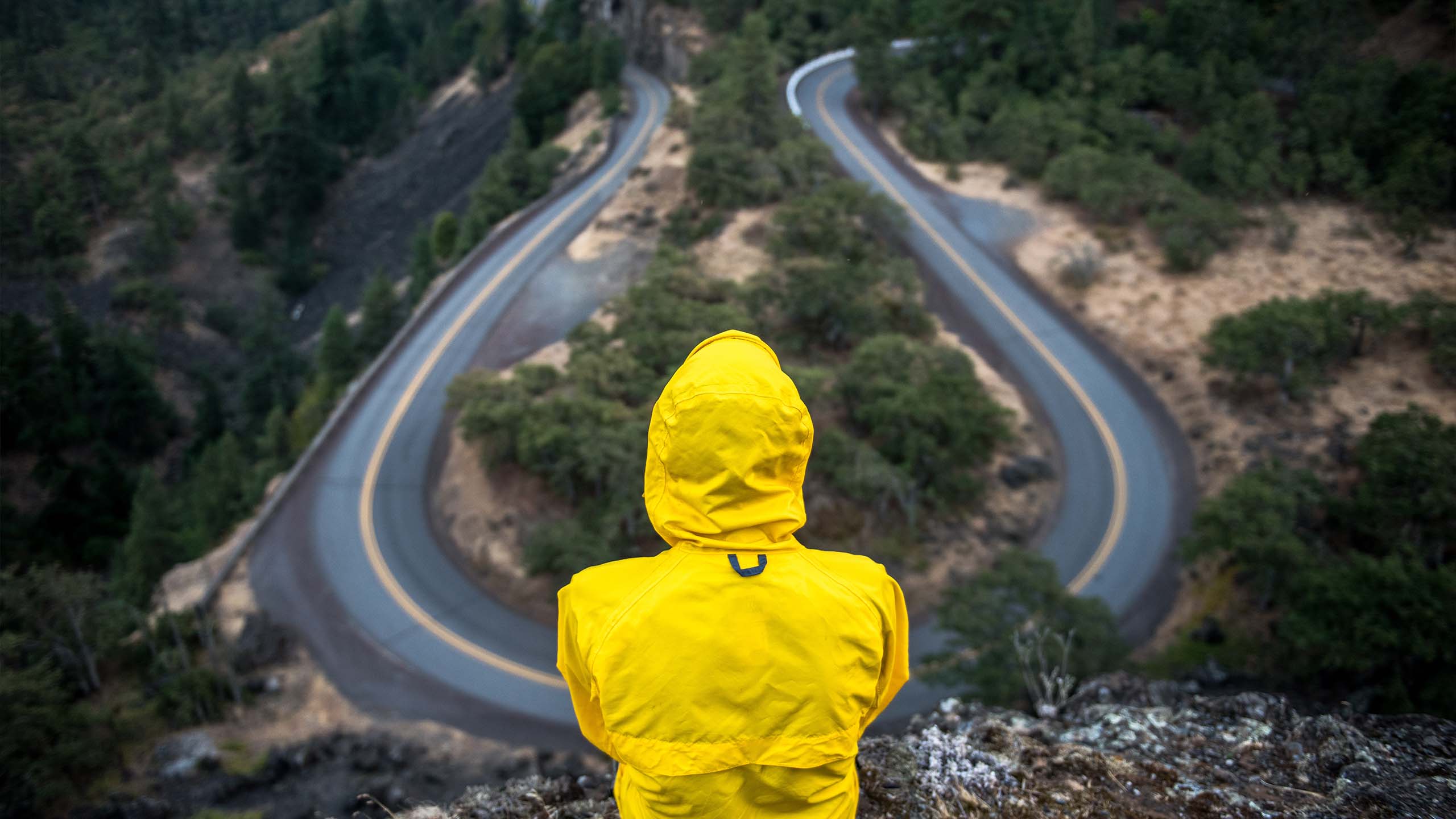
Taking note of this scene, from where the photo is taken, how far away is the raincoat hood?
2.57 metres

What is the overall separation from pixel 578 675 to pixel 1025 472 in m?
18.7

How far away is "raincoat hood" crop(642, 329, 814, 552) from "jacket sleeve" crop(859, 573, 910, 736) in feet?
1.20

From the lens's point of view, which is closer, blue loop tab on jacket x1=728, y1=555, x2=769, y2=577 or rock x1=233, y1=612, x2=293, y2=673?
blue loop tab on jacket x1=728, y1=555, x2=769, y2=577

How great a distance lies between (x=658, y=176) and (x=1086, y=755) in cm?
2854

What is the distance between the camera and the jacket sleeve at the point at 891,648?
112 inches

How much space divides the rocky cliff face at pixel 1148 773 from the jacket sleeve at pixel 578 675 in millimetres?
2001

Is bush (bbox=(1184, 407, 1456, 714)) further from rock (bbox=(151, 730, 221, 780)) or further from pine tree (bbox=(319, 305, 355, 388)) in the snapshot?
pine tree (bbox=(319, 305, 355, 388))

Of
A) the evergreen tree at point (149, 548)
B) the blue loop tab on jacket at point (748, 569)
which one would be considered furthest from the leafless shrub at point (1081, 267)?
the evergreen tree at point (149, 548)

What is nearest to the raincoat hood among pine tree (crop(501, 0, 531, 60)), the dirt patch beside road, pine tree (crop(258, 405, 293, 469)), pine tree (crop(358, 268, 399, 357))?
the dirt patch beside road

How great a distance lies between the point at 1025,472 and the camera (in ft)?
66.1

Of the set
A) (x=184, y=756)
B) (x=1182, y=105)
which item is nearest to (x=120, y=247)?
(x=184, y=756)

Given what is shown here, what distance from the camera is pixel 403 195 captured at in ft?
172

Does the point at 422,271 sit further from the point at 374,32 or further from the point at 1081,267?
the point at 374,32

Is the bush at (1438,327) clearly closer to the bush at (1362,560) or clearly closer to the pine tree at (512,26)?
the bush at (1362,560)
